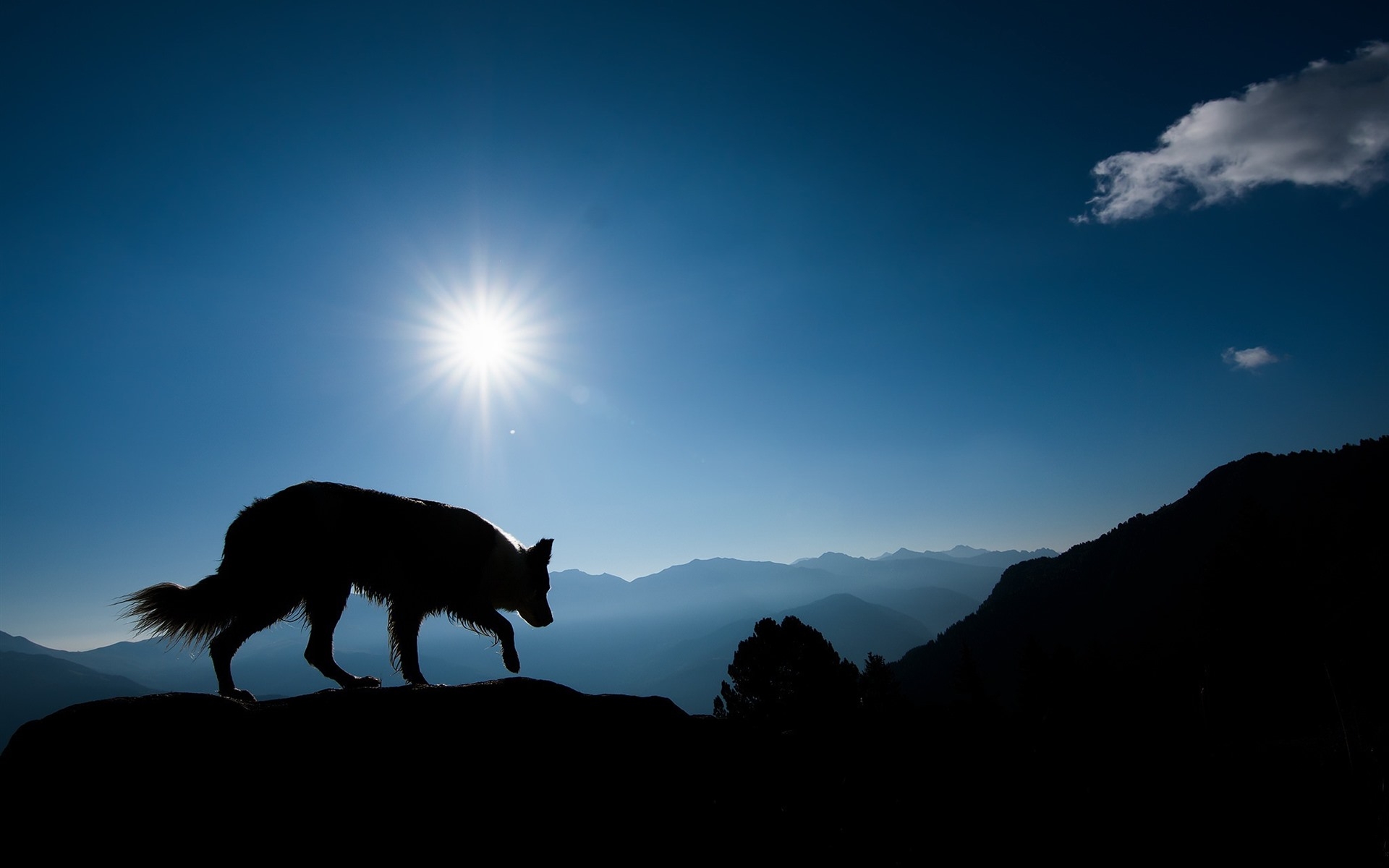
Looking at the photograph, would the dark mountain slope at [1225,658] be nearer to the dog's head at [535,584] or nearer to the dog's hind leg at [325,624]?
the dog's head at [535,584]

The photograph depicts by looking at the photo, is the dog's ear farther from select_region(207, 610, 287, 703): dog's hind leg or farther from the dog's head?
select_region(207, 610, 287, 703): dog's hind leg

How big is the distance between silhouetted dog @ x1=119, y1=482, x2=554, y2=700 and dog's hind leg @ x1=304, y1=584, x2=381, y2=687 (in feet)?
0.04

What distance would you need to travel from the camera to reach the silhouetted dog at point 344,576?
523 cm

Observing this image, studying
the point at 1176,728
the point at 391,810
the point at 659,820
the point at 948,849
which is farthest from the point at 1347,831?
the point at 391,810

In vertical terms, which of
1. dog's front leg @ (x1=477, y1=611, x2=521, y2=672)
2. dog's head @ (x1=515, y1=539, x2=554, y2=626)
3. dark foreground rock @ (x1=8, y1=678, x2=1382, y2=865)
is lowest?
dark foreground rock @ (x1=8, y1=678, x2=1382, y2=865)

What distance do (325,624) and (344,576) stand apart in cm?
48

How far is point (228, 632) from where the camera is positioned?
17.2 feet

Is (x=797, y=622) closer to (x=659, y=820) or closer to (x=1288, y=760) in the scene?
(x=1288, y=760)

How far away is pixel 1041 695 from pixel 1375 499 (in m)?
99.8

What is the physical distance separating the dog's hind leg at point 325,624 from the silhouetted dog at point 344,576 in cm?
1

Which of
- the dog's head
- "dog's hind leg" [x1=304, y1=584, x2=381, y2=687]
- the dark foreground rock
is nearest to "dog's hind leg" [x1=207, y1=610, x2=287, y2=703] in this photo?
"dog's hind leg" [x1=304, y1=584, x2=381, y2=687]

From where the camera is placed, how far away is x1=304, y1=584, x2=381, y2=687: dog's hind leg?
5449 mm

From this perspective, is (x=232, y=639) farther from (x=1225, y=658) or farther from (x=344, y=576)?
(x=1225, y=658)

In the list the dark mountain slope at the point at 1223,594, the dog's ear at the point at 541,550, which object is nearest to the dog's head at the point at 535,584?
the dog's ear at the point at 541,550
